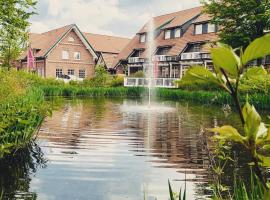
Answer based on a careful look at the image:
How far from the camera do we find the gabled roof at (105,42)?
60.9 m

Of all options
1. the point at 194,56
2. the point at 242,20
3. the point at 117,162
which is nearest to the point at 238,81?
the point at 117,162

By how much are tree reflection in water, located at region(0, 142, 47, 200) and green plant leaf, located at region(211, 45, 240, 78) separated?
4568mm

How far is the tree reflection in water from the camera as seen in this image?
5.94 metres

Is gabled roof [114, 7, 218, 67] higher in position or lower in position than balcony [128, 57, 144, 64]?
higher

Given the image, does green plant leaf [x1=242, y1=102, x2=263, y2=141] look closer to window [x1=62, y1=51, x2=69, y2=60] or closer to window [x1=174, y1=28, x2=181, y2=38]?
window [x1=174, y1=28, x2=181, y2=38]

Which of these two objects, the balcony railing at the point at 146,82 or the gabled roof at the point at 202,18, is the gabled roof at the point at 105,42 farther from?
the balcony railing at the point at 146,82

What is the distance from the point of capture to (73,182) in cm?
661

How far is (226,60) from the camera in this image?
3.18 feet

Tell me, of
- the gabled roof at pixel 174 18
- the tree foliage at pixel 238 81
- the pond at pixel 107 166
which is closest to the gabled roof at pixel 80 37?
the gabled roof at pixel 174 18

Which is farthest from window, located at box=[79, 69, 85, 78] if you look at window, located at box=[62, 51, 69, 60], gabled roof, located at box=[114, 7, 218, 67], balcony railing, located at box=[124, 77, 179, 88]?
balcony railing, located at box=[124, 77, 179, 88]

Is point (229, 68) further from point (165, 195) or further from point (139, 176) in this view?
point (139, 176)

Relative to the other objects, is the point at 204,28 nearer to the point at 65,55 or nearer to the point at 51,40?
the point at 65,55

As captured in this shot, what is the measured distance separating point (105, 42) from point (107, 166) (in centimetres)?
5644

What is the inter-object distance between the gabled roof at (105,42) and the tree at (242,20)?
93.5 feet
